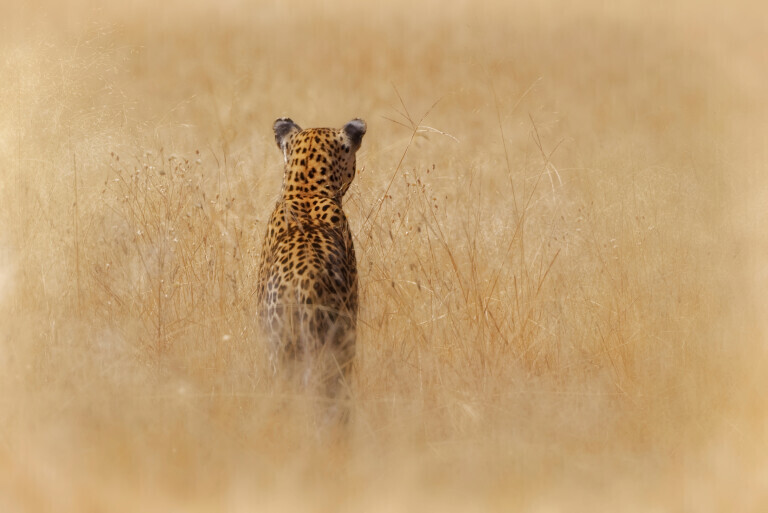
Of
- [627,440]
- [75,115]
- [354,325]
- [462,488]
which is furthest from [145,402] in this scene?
[75,115]

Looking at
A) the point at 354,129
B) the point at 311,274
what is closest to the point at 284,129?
the point at 354,129

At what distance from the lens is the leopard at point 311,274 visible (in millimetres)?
4301

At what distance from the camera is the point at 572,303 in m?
5.56

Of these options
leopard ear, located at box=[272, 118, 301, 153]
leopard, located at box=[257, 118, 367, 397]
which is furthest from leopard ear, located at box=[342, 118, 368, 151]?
leopard ear, located at box=[272, 118, 301, 153]

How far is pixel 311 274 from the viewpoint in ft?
14.4

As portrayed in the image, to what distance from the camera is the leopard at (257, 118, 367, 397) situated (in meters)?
4.30

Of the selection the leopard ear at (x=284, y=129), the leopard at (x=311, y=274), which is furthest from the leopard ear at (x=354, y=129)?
the leopard ear at (x=284, y=129)

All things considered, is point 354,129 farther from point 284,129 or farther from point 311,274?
point 311,274

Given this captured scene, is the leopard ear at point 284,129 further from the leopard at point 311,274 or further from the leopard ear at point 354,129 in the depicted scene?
the leopard ear at point 354,129

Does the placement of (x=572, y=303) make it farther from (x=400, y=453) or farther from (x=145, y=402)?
(x=145, y=402)

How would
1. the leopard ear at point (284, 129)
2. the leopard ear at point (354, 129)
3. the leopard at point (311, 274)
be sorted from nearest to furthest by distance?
the leopard at point (311, 274), the leopard ear at point (354, 129), the leopard ear at point (284, 129)

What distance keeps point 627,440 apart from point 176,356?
2433 millimetres

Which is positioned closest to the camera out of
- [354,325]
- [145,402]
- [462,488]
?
[462,488]

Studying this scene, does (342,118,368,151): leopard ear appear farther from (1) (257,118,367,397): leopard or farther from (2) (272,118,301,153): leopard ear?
(2) (272,118,301,153): leopard ear
